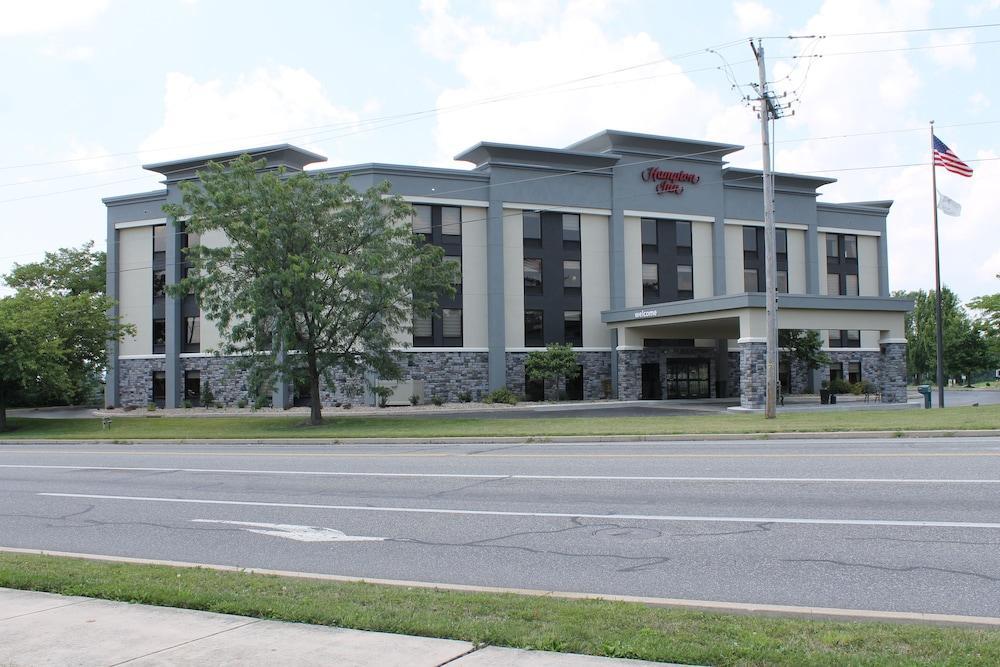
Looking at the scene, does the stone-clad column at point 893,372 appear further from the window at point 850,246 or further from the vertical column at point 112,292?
the vertical column at point 112,292

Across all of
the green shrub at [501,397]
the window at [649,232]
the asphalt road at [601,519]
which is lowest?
the asphalt road at [601,519]

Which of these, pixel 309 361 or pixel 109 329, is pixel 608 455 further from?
pixel 109 329

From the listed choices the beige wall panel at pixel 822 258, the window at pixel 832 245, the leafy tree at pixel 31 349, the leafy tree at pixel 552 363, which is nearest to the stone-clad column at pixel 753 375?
the leafy tree at pixel 552 363

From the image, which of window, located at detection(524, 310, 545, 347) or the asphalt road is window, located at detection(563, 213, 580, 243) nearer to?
window, located at detection(524, 310, 545, 347)

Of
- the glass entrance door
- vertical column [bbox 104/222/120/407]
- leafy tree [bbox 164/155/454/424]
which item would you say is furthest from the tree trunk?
the glass entrance door

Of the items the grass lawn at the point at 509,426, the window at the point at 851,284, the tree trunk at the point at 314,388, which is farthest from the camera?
the window at the point at 851,284

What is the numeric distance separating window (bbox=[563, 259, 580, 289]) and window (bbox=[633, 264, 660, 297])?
170 inches

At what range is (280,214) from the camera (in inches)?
1193

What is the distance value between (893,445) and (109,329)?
3558 centimetres

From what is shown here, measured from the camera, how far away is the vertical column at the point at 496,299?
45.1 metres

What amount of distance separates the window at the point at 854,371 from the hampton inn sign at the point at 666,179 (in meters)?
17.2

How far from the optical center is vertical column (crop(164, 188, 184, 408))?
47.8 meters

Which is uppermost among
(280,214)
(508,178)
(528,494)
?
(508,178)

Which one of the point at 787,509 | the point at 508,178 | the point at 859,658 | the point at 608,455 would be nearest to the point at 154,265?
the point at 508,178
